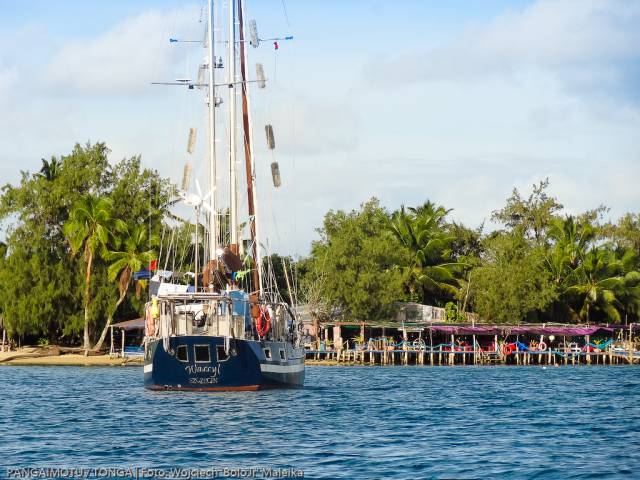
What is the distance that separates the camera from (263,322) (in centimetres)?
5050

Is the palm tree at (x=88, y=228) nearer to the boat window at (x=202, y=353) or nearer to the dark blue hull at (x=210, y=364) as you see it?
the dark blue hull at (x=210, y=364)

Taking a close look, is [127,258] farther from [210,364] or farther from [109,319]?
[210,364]

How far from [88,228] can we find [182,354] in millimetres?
45621

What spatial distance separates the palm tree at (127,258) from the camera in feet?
293

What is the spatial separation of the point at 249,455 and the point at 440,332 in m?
69.9

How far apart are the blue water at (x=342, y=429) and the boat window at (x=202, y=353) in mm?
1702

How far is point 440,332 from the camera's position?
99.2m

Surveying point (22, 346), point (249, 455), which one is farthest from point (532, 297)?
point (249, 455)

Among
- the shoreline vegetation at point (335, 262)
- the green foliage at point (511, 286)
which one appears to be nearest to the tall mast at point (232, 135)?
the shoreline vegetation at point (335, 262)

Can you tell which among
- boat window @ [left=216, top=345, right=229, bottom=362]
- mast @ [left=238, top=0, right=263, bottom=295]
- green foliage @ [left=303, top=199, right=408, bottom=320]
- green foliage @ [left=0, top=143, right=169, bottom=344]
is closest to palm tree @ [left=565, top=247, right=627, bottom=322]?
green foliage @ [left=303, top=199, right=408, bottom=320]

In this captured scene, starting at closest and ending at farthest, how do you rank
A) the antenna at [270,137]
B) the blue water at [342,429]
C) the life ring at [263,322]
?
1. the blue water at [342,429]
2. the life ring at [263,322]
3. the antenna at [270,137]

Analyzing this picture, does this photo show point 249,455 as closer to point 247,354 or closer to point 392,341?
point 247,354

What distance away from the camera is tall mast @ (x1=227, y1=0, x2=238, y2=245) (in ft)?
183

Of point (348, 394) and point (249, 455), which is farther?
point (348, 394)
